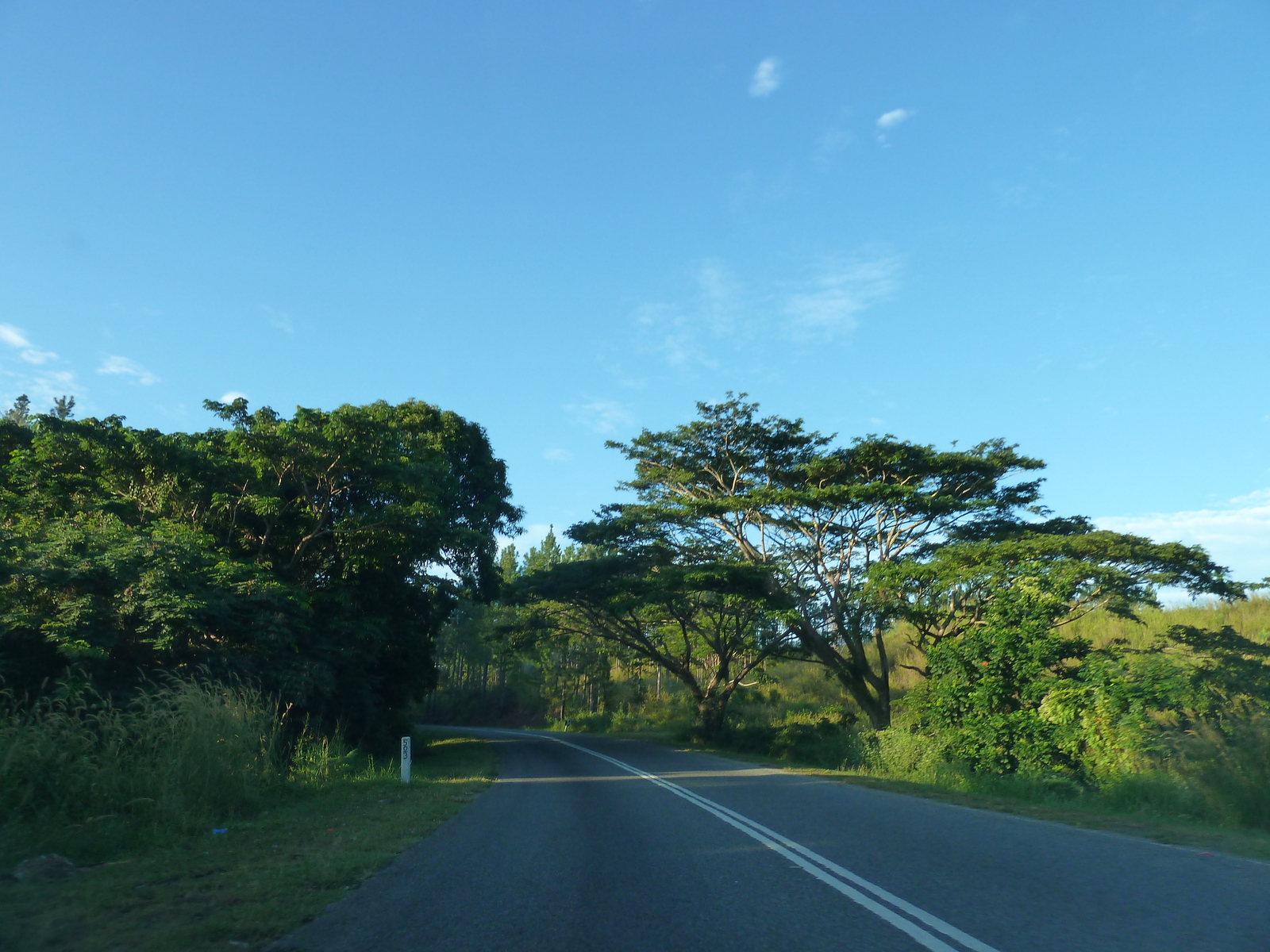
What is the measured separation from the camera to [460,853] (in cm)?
812

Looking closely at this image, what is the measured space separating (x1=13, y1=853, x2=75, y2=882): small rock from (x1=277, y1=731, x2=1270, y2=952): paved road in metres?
2.64

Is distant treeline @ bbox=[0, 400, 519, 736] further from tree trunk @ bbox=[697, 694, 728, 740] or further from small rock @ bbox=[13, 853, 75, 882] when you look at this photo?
tree trunk @ bbox=[697, 694, 728, 740]

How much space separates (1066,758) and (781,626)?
56.0 ft

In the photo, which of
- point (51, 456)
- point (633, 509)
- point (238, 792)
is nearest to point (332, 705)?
point (51, 456)

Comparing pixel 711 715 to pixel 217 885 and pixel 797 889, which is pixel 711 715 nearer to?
pixel 797 889

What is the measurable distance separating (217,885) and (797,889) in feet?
15.2

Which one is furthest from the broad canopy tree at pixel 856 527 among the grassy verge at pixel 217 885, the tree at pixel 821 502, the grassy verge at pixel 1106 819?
the grassy verge at pixel 217 885

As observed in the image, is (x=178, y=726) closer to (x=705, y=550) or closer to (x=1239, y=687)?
(x=1239, y=687)

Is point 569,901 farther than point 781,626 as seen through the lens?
No

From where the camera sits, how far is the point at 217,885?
6.62m

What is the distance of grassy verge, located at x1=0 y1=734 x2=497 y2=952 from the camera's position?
205 inches

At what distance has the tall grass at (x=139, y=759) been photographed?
337 inches

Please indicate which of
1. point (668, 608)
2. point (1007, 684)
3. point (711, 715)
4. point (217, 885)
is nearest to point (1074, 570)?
point (1007, 684)

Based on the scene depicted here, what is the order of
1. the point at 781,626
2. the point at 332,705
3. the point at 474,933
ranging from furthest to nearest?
the point at 781,626
the point at 332,705
the point at 474,933
